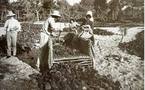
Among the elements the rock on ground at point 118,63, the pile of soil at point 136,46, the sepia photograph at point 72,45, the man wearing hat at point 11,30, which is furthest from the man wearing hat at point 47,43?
the pile of soil at point 136,46

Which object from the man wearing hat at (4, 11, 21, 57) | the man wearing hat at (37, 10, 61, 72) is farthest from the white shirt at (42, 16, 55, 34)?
the man wearing hat at (4, 11, 21, 57)

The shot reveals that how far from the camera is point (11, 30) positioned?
8.08 feet

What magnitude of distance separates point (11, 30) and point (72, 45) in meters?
0.54

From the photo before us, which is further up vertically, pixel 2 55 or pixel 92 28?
pixel 92 28

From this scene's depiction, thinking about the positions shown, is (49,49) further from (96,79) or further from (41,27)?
(96,79)

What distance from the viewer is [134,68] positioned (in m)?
2.02

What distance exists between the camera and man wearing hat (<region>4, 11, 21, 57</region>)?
2.44m

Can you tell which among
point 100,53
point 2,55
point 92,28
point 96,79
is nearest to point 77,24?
point 92,28

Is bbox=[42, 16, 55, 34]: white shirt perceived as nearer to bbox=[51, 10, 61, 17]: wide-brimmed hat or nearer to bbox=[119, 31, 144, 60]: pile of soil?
bbox=[51, 10, 61, 17]: wide-brimmed hat

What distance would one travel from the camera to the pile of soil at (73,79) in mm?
2102

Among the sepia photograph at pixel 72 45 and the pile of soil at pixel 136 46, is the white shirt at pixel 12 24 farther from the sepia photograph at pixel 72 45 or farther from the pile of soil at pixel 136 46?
the pile of soil at pixel 136 46

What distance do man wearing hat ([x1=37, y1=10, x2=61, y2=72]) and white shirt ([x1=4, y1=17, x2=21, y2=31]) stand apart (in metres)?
0.23

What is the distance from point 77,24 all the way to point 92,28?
12 cm

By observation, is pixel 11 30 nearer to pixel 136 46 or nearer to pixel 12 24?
pixel 12 24
